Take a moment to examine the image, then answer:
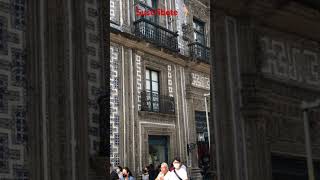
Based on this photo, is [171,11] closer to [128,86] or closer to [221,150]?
[128,86]

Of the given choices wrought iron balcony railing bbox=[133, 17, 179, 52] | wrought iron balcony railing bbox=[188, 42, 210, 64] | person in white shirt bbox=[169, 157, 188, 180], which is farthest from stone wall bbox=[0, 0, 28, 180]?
wrought iron balcony railing bbox=[188, 42, 210, 64]

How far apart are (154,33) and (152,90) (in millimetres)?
1462

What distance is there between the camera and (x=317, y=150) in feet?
17.0

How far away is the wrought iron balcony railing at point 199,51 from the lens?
15.6 metres

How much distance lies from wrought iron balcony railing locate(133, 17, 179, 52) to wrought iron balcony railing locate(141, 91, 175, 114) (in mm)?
1299

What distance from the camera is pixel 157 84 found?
1420 centimetres

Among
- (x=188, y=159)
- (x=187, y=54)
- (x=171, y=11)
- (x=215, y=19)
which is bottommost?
(x=188, y=159)

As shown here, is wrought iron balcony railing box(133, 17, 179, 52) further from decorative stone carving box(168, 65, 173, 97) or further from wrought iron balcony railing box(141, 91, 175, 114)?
wrought iron balcony railing box(141, 91, 175, 114)

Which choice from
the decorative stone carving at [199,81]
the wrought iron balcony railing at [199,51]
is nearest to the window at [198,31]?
the wrought iron balcony railing at [199,51]

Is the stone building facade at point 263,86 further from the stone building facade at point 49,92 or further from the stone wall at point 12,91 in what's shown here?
the stone wall at point 12,91

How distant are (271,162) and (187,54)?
420 inches

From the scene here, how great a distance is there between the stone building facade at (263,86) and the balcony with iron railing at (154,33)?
8.28 m

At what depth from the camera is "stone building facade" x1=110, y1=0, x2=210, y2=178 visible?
499 inches

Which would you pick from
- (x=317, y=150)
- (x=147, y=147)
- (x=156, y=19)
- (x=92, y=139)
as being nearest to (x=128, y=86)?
(x=147, y=147)
